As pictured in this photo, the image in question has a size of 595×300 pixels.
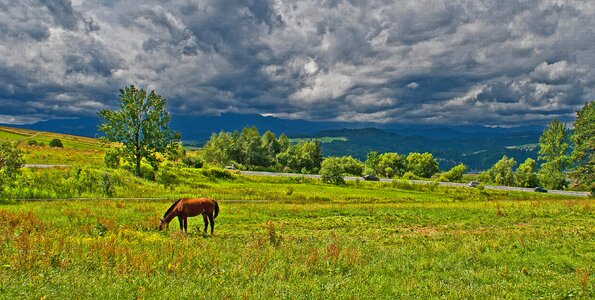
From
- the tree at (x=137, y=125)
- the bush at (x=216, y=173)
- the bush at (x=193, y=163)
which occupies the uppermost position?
the tree at (x=137, y=125)

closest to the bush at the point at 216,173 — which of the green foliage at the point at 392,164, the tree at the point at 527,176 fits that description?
the tree at the point at 527,176

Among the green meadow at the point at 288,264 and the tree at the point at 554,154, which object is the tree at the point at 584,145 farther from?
the green meadow at the point at 288,264

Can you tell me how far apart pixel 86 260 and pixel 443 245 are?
1583cm

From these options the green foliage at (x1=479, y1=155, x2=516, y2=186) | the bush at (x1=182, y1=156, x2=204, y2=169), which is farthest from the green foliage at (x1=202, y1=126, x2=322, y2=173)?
the green foliage at (x1=479, y1=155, x2=516, y2=186)

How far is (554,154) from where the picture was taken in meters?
121

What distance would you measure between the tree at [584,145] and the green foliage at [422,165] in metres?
68.7

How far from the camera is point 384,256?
636 inches

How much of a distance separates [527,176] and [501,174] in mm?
11285

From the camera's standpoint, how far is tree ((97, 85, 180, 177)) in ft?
227

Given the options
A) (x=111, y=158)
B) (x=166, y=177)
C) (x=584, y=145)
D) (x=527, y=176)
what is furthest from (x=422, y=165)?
(x=111, y=158)

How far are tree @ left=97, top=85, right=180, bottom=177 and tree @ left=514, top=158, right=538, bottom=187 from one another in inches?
4856

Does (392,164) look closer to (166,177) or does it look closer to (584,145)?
(584,145)

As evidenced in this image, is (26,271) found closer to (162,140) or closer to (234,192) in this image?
(234,192)

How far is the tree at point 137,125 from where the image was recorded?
69.2m
